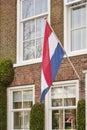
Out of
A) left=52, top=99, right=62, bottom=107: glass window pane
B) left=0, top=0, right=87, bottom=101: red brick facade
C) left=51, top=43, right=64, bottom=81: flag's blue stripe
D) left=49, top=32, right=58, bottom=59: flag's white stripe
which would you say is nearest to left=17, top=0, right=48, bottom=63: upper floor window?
left=0, top=0, right=87, bottom=101: red brick facade

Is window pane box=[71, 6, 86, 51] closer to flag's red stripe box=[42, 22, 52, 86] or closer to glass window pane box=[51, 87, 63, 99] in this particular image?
flag's red stripe box=[42, 22, 52, 86]

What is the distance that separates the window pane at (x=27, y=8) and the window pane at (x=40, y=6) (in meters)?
0.21

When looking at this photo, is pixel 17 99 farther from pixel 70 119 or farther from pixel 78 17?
pixel 78 17

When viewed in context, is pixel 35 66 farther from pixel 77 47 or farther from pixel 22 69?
pixel 77 47

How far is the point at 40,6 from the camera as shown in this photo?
15.5m

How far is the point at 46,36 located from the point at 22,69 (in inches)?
105

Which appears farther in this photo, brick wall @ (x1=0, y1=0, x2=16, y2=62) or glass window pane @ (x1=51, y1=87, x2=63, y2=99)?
brick wall @ (x1=0, y1=0, x2=16, y2=62)

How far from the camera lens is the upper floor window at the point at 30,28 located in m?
15.4

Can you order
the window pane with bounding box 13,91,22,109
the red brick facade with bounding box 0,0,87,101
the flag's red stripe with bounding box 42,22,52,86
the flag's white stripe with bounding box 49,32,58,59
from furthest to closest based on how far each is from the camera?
the window pane with bounding box 13,91,22,109
the red brick facade with bounding box 0,0,87,101
the flag's white stripe with bounding box 49,32,58,59
the flag's red stripe with bounding box 42,22,52,86

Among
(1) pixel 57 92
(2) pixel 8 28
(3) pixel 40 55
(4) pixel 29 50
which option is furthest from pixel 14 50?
(1) pixel 57 92

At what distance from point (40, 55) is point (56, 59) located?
229cm

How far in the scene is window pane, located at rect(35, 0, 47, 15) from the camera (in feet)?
50.1

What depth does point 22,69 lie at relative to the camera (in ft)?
51.3

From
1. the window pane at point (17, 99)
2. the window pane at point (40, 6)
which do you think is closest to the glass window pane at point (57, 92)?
the window pane at point (17, 99)
